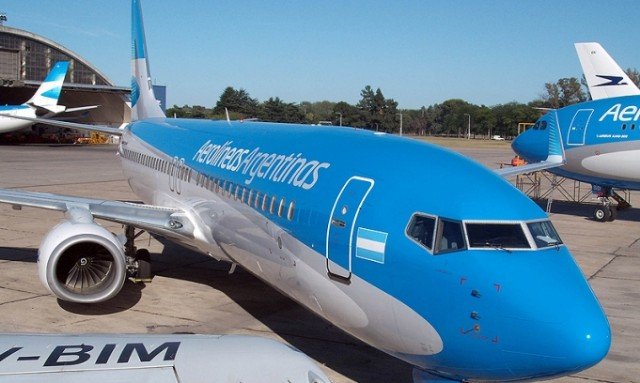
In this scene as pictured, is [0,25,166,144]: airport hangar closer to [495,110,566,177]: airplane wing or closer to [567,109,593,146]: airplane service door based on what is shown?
[567,109,593,146]: airplane service door

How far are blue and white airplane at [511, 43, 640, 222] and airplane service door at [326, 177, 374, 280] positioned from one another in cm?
1689

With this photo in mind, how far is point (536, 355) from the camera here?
6.59 m

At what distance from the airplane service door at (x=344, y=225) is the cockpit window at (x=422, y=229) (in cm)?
79

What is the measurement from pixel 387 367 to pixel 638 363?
4071mm

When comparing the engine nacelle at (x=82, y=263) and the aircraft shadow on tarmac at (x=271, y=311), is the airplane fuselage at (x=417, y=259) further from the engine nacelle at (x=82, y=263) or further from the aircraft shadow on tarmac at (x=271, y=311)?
the engine nacelle at (x=82, y=263)

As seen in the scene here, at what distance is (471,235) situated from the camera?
23.9 ft

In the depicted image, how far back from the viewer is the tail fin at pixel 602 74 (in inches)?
1159

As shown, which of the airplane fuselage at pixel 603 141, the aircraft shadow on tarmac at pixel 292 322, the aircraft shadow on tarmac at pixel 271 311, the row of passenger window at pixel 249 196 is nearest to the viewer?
the row of passenger window at pixel 249 196

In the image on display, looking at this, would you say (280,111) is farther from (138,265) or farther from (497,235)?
(497,235)

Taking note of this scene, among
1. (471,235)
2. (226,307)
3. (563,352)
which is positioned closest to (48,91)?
(226,307)

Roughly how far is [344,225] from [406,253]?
1.06 metres

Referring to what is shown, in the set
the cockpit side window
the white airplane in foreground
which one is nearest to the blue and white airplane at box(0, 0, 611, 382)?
the cockpit side window

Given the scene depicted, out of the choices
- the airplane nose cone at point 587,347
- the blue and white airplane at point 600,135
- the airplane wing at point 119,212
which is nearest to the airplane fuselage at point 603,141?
the blue and white airplane at point 600,135

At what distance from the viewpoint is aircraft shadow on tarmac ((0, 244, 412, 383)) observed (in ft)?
34.1
